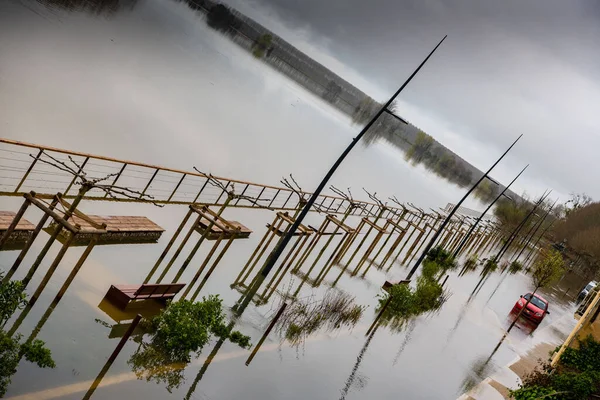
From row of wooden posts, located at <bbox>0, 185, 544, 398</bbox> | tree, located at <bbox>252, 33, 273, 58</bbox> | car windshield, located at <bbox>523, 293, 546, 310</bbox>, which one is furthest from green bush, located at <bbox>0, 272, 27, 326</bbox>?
tree, located at <bbox>252, 33, 273, 58</bbox>

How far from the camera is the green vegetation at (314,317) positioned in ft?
50.1

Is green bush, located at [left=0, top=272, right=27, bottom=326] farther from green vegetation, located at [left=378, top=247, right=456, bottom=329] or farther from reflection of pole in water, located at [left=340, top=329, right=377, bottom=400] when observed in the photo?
green vegetation, located at [left=378, top=247, right=456, bottom=329]

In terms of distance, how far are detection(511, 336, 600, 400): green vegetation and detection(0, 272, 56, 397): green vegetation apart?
1230cm

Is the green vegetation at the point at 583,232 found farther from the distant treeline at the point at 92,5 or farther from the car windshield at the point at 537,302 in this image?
the distant treeline at the point at 92,5

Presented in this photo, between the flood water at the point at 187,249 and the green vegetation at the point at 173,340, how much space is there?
258 mm

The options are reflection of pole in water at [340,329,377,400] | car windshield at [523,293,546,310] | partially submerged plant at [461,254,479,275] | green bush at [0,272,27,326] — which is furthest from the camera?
partially submerged plant at [461,254,479,275]

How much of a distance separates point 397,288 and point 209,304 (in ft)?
35.0

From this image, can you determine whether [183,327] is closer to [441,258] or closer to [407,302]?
[407,302]

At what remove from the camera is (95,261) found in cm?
1365

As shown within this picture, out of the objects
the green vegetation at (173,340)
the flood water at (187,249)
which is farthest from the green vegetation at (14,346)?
the green vegetation at (173,340)

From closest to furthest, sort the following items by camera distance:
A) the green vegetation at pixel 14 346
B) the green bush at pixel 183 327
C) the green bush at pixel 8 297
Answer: the green vegetation at pixel 14 346
the green bush at pixel 8 297
the green bush at pixel 183 327

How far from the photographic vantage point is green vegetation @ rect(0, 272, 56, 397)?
818 centimetres

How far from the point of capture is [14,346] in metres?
8.41

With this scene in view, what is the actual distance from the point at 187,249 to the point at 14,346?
9.77 meters
